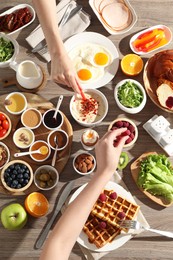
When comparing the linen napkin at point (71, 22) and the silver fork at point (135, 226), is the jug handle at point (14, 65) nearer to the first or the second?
the linen napkin at point (71, 22)

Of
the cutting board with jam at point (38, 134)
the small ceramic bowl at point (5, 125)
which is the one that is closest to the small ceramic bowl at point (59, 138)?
the cutting board with jam at point (38, 134)

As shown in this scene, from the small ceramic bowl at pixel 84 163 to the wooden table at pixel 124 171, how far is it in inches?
2.4

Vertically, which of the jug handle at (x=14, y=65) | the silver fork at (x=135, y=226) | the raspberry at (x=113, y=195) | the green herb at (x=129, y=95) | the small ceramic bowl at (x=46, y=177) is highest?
the jug handle at (x=14, y=65)

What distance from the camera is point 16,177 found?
2.23 m

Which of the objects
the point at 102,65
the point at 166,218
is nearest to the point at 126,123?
the point at 102,65

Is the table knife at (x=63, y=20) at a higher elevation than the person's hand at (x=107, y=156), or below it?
higher

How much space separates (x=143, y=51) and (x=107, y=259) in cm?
123

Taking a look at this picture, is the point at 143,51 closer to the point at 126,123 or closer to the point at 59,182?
the point at 126,123

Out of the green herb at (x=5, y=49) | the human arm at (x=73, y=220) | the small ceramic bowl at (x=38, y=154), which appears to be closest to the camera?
the human arm at (x=73, y=220)

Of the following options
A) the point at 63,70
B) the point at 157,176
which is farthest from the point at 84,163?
the point at 63,70

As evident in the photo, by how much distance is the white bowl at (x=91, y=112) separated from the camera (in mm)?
2363

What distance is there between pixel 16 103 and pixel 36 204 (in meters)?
0.59

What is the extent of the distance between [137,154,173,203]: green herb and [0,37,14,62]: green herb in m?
0.99

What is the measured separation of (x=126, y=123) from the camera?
2344 mm
